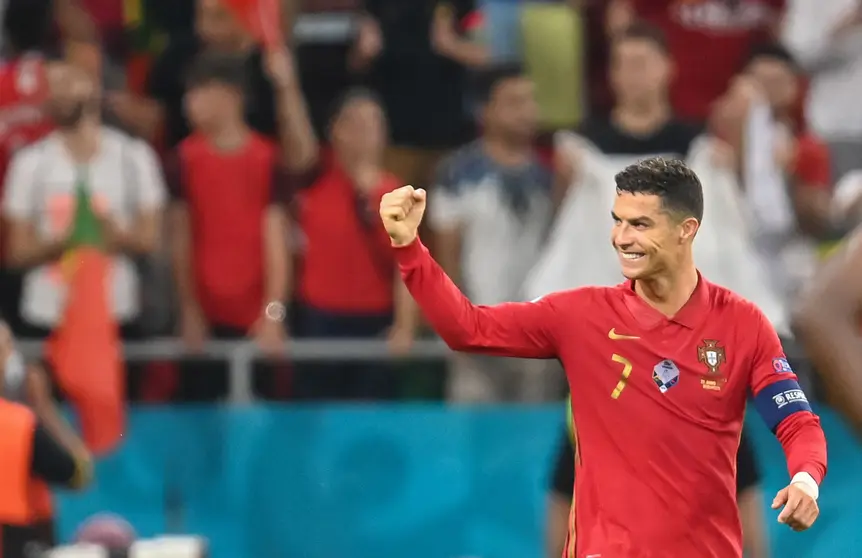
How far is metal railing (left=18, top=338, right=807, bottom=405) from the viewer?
852 centimetres

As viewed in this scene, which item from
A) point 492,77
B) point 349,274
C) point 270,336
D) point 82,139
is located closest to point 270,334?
point 270,336

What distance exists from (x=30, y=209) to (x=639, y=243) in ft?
14.8

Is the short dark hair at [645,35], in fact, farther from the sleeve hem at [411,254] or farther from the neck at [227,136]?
the sleeve hem at [411,254]

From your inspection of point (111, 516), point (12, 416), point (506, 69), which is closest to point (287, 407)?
point (111, 516)

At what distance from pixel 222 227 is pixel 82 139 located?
0.88 metres

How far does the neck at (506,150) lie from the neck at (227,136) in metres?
1.33

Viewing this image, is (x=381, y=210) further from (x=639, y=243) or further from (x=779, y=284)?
(x=779, y=284)

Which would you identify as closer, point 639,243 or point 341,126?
point 639,243

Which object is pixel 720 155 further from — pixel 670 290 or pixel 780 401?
pixel 780 401

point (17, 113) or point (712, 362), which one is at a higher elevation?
point (17, 113)

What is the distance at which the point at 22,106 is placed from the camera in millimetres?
9250

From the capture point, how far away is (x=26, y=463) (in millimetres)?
7441

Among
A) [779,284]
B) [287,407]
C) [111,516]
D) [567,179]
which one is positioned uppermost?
[567,179]

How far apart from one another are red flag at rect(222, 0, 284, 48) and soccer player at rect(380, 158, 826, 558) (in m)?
4.21
